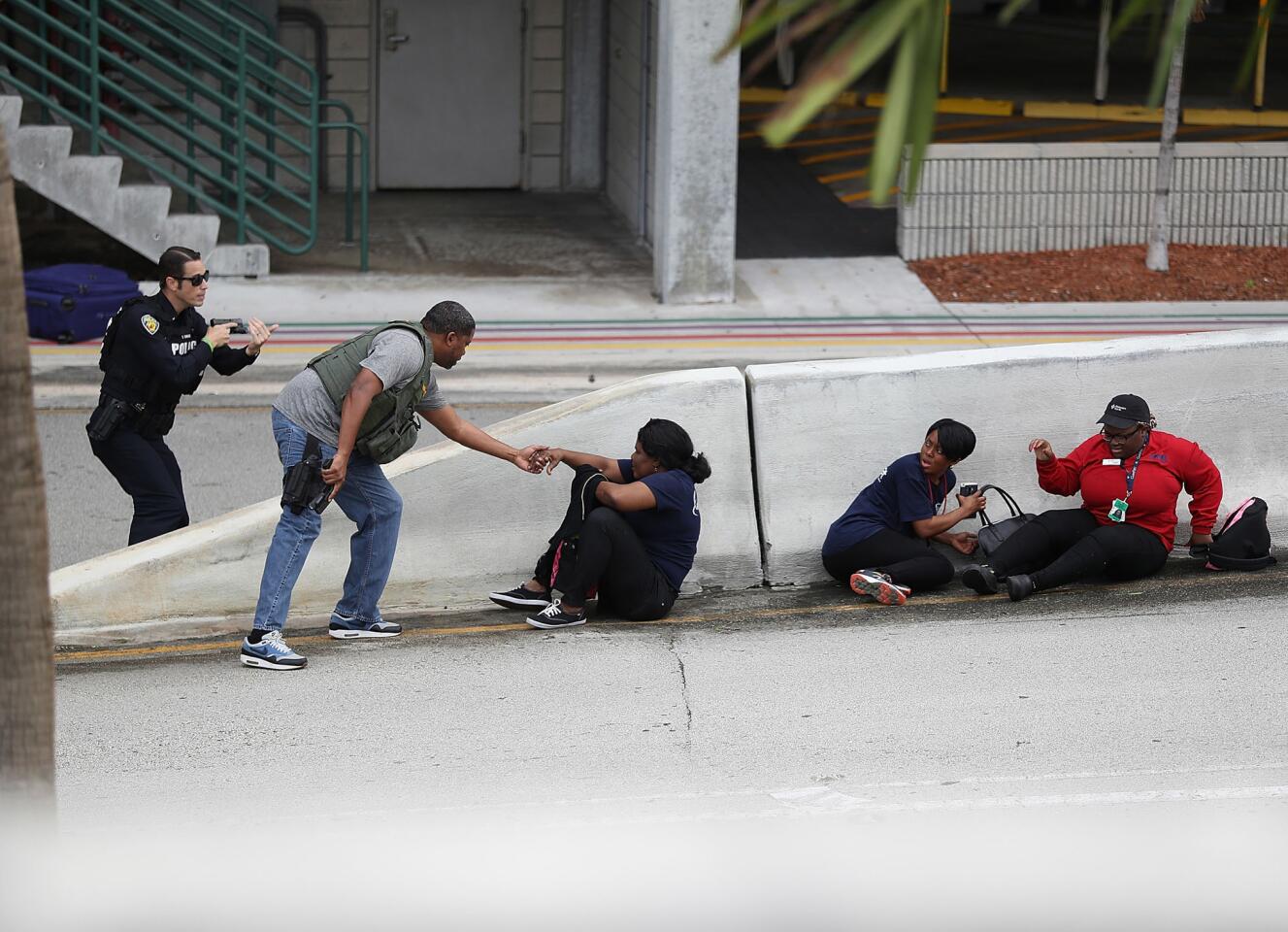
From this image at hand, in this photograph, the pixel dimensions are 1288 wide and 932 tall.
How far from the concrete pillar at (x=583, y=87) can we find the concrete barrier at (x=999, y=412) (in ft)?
37.2

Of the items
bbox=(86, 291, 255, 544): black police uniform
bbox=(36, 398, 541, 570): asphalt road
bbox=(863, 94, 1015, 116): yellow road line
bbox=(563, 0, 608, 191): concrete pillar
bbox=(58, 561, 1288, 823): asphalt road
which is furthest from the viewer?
bbox=(863, 94, 1015, 116): yellow road line

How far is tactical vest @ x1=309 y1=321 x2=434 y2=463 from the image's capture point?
287 inches

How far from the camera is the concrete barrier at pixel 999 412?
852cm

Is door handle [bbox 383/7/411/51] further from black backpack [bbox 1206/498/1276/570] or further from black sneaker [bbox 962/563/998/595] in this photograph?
black backpack [bbox 1206/498/1276/570]

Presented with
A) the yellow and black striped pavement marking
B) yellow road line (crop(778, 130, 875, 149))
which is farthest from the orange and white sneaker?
yellow road line (crop(778, 130, 875, 149))

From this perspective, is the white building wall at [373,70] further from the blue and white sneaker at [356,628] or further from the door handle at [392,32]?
the blue and white sneaker at [356,628]

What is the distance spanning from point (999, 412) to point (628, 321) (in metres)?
6.16

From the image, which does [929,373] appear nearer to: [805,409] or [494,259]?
[805,409]

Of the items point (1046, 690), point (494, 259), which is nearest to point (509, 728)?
point (1046, 690)

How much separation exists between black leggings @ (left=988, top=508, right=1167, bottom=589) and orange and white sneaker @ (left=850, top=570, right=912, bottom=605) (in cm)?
45

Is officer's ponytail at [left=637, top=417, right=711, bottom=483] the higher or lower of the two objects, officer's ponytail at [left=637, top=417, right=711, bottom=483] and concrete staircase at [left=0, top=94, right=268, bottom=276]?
the lower

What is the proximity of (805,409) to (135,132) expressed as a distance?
8.04 metres

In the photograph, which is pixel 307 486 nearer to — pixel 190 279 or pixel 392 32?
pixel 190 279

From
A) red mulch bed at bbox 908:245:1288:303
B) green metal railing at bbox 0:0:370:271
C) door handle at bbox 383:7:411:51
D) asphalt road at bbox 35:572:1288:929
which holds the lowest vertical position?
asphalt road at bbox 35:572:1288:929
